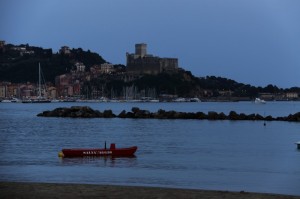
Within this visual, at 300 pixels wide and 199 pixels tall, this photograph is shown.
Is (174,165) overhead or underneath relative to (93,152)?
underneath

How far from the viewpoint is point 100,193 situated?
50.7 ft

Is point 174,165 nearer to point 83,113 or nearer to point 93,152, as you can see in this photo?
point 93,152

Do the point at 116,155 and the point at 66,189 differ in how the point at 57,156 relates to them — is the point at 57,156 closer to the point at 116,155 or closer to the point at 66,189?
the point at 116,155

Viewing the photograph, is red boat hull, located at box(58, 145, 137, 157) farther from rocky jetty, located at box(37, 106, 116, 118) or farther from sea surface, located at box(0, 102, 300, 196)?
rocky jetty, located at box(37, 106, 116, 118)

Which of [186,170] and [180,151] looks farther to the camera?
[180,151]

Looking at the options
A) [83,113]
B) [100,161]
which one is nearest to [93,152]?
[100,161]

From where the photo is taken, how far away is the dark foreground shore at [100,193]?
14945 mm

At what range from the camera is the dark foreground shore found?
49.0ft

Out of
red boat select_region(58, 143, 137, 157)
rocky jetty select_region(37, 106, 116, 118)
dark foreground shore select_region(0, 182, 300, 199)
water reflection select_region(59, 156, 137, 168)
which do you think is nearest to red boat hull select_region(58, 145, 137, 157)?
red boat select_region(58, 143, 137, 157)

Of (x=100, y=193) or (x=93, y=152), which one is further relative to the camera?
(x=93, y=152)

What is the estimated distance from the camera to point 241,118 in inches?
3103

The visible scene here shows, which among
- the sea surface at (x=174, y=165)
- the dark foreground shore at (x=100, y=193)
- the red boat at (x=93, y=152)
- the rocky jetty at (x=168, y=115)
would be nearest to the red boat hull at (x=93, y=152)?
the red boat at (x=93, y=152)

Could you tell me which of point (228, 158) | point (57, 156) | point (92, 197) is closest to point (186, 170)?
point (228, 158)

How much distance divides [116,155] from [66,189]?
49.8 ft
